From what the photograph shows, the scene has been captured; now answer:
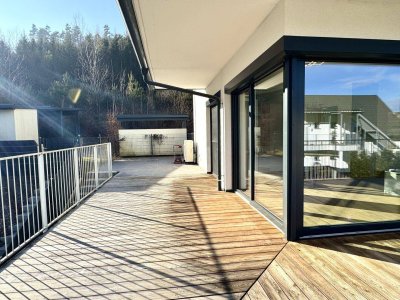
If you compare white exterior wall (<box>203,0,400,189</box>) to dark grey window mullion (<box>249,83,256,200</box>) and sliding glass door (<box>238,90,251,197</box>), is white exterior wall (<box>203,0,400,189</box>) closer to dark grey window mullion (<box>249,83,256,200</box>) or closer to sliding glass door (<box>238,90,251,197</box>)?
dark grey window mullion (<box>249,83,256,200</box>)

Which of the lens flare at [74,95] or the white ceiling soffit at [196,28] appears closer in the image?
the white ceiling soffit at [196,28]

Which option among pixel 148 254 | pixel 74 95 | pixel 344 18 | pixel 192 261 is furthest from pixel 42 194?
pixel 74 95

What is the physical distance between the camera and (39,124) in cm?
1545

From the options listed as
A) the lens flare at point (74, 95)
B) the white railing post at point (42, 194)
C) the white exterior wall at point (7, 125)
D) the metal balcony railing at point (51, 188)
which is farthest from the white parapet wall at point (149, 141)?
the white railing post at point (42, 194)

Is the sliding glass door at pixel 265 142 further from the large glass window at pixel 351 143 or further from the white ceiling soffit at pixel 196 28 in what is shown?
the white ceiling soffit at pixel 196 28

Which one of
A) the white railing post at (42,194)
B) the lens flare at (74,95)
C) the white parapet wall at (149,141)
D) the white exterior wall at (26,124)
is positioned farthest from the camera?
the lens flare at (74,95)

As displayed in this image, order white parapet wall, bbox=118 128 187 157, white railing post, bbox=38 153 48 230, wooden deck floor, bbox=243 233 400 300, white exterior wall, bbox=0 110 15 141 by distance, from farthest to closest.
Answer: white parapet wall, bbox=118 128 187 157 → white exterior wall, bbox=0 110 15 141 → white railing post, bbox=38 153 48 230 → wooden deck floor, bbox=243 233 400 300

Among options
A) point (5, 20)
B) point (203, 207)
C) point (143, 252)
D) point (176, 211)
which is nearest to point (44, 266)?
point (143, 252)

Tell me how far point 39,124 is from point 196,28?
14811 millimetres

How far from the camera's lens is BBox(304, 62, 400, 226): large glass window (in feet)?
10.1

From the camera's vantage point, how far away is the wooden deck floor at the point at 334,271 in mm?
2070

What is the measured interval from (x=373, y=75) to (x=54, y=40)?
97.9 ft

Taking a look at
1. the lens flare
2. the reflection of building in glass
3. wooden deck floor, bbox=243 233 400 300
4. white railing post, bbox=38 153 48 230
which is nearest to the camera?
wooden deck floor, bbox=243 233 400 300

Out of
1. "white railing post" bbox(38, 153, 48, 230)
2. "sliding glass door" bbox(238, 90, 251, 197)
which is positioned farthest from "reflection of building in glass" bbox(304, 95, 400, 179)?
"white railing post" bbox(38, 153, 48, 230)
